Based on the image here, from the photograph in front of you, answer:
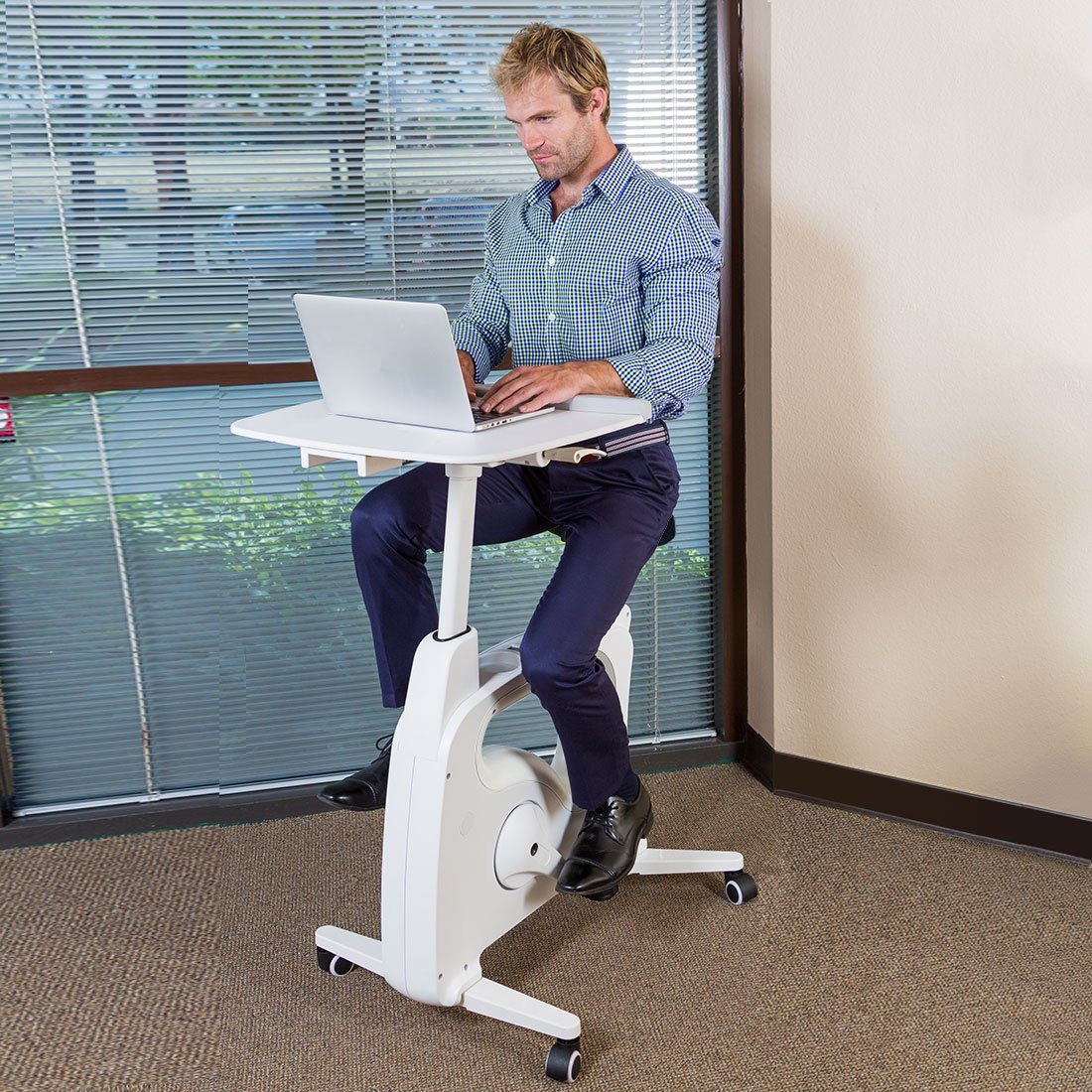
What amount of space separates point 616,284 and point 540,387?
1.36 ft

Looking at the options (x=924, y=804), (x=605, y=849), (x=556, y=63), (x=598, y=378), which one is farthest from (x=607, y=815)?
(x=556, y=63)

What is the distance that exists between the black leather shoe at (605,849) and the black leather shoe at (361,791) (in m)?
0.35

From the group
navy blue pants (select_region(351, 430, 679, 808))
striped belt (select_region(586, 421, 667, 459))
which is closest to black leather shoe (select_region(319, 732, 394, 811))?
navy blue pants (select_region(351, 430, 679, 808))

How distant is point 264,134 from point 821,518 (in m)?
1.46

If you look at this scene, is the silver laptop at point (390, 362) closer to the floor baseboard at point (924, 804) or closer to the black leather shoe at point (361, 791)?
the black leather shoe at point (361, 791)

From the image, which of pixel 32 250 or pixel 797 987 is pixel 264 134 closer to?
pixel 32 250

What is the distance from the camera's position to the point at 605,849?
197cm

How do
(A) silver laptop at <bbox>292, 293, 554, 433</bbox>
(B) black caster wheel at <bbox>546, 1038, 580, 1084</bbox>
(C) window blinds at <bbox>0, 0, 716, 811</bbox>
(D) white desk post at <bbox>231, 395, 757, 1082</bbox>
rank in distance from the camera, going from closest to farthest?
(A) silver laptop at <bbox>292, 293, 554, 433</bbox>, (D) white desk post at <bbox>231, 395, 757, 1082</bbox>, (B) black caster wheel at <bbox>546, 1038, 580, 1084</bbox>, (C) window blinds at <bbox>0, 0, 716, 811</bbox>

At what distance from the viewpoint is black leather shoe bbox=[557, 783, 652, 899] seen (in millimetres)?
1922

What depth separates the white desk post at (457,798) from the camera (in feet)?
5.42

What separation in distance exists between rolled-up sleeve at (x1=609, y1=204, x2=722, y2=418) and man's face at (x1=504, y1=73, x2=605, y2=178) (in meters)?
0.22

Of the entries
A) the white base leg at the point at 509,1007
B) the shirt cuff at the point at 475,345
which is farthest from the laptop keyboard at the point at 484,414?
the white base leg at the point at 509,1007

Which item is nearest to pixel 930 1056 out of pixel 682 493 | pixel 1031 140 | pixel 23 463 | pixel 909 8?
pixel 682 493

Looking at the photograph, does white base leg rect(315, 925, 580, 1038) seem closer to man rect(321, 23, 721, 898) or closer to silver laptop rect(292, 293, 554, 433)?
man rect(321, 23, 721, 898)
